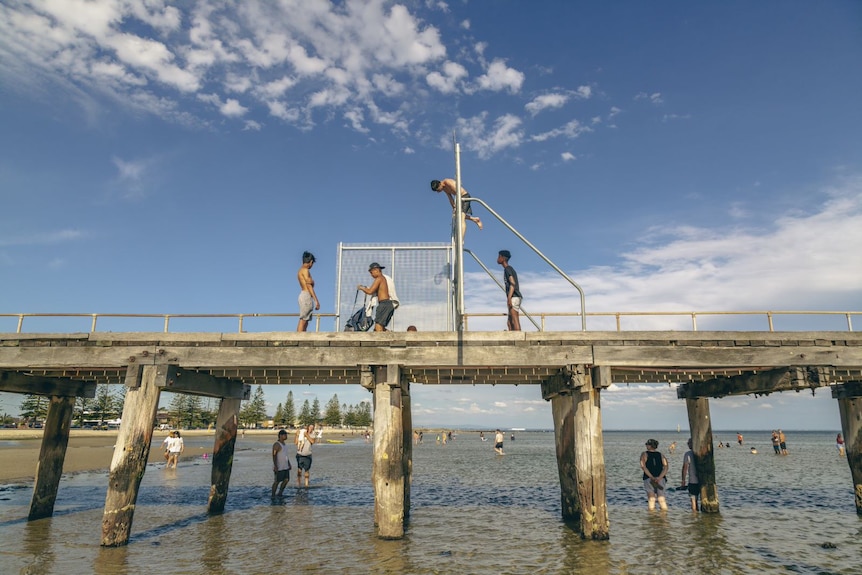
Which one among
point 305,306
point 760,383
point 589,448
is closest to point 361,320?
point 305,306

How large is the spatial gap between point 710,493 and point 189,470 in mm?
28029

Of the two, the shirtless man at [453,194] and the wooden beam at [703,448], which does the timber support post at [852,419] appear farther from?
the shirtless man at [453,194]

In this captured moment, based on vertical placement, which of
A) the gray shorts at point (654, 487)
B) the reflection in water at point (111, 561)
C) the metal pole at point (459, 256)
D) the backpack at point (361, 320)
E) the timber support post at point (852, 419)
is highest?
the metal pole at point (459, 256)

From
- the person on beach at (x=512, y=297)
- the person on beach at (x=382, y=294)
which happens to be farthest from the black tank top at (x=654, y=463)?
the person on beach at (x=382, y=294)

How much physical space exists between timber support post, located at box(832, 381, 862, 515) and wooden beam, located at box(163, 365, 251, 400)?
17625mm

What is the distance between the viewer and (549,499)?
2036cm

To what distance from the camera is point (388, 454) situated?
37.9 feet

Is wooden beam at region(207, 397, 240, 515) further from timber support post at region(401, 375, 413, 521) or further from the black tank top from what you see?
the black tank top

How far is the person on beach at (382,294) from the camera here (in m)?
12.4

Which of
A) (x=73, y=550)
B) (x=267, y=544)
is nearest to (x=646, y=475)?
(x=267, y=544)

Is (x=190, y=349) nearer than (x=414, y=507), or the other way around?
(x=190, y=349)

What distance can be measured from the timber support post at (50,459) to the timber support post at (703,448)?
1871cm

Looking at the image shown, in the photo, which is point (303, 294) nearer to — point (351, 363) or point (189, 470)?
point (351, 363)

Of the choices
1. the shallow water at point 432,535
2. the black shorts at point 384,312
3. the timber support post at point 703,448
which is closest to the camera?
the shallow water at point 432,535
